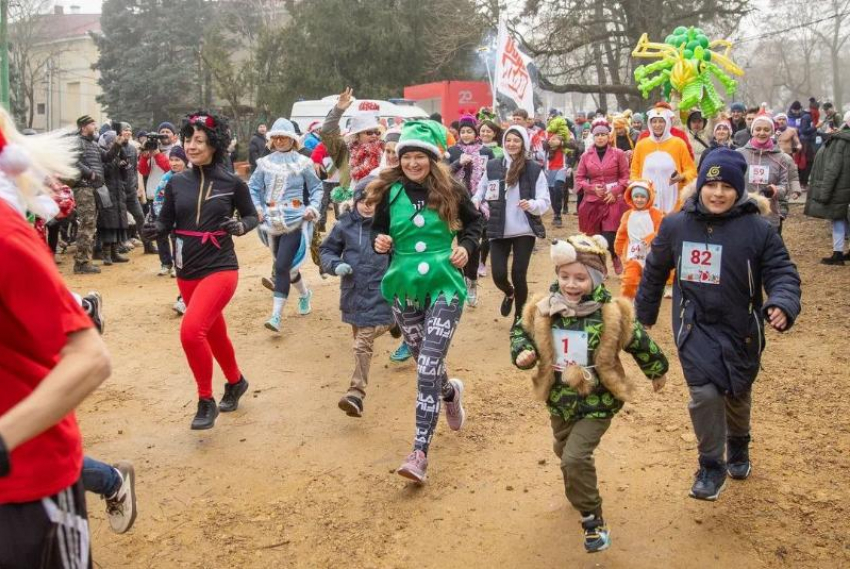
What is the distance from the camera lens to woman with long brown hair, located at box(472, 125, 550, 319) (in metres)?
7.59

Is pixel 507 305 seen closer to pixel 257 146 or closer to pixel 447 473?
pixel 447 473

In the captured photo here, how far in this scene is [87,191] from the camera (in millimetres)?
12383

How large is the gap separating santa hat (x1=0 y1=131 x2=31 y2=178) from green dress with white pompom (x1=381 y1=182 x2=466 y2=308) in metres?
2.77

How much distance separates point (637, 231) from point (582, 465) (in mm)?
5280

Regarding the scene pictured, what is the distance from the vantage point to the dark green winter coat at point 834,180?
10.8m

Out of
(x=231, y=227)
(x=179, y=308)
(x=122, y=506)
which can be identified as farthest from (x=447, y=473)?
(x=179, y=308)

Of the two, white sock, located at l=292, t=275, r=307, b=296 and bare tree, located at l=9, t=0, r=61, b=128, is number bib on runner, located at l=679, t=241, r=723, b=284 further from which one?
bare tree, located at l=9, t=0, r=61, b=128

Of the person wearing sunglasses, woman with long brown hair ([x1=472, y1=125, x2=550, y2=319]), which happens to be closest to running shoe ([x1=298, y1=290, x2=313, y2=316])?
the person wearing sunglasses

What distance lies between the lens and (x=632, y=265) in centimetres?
867

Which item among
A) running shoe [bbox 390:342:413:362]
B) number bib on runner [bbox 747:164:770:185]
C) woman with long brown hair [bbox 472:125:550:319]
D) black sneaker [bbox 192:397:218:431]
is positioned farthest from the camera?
number bib on runner [bbox 747:164:770:185]

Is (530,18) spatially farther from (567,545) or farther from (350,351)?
(567,545)

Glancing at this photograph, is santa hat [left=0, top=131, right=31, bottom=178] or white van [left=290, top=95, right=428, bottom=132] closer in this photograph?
santa hat [left=0, top=131, right=31, bottom=178]

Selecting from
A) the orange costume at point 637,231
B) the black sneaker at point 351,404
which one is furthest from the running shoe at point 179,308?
the orange costume at point 637,231

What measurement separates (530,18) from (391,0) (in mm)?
8989
